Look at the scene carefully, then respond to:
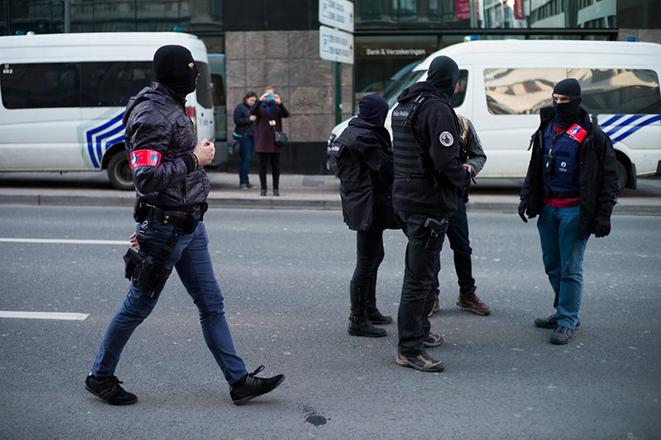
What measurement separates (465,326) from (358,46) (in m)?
11.7

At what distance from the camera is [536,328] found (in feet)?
20.0

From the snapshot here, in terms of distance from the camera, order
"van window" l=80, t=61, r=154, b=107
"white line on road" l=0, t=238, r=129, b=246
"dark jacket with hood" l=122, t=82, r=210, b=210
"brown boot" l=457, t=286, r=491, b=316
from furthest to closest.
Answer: "van window" l=80, t=61, r=154, b=107 < "white line on road" l=0, t=238, r=129, b=246 < "brown boot" l=457, t=286, r=491, b=316 < "dark jacket with hood" l=122, t=82, r=210, b=210

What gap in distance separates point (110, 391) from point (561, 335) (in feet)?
9.78

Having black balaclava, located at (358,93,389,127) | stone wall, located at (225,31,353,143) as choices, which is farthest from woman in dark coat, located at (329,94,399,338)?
stone wall, located at (225,31,353,143)

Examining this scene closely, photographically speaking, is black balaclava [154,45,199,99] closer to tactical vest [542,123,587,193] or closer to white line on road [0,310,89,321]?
A: white line on road [0,310,89,321]

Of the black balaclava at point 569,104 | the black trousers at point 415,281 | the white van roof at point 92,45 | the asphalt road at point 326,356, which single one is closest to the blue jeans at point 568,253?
the asphalt road at point 326,356

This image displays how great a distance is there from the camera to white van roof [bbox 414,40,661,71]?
13375 millimetres

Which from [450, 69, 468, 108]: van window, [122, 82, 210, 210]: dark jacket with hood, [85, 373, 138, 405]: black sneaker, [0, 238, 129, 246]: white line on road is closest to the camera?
[122, 82, 210, 210]: dark jacket with hood

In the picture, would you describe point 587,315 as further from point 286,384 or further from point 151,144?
point 151,144

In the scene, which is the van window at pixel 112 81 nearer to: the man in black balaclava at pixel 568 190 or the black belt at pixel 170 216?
the man in black balaclava at pixel 568 190

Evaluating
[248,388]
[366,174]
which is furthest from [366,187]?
[248,388]

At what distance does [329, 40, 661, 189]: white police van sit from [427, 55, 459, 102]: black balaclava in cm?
830

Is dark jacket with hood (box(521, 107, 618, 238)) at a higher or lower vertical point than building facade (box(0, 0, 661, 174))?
lower

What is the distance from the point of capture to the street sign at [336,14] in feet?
44.5
